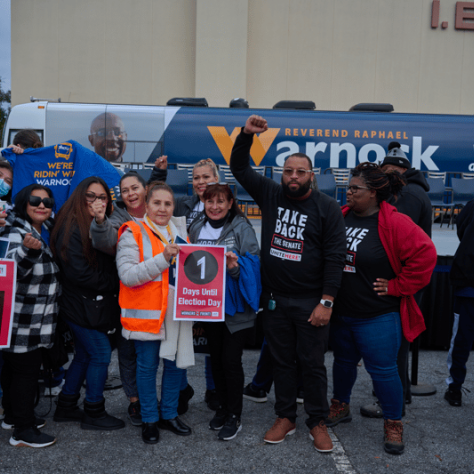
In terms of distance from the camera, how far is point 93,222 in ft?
9.70

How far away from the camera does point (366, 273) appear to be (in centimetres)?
299

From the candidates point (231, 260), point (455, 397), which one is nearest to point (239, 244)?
point (231, 260)

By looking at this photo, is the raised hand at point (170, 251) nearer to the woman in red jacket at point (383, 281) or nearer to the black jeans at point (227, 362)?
the black jeans at point (227, 362)

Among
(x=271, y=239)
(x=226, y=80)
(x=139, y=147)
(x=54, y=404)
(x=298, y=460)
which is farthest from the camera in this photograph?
(x=226, y=80)

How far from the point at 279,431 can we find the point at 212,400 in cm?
69

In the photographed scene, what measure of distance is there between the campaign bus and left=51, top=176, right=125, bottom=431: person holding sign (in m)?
7.40

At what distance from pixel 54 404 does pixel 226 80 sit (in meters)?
13.3

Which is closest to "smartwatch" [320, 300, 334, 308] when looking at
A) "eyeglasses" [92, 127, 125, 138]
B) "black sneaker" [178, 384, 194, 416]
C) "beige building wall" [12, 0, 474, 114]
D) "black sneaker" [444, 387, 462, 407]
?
"black sneaker" [178, 384, 194, 416]

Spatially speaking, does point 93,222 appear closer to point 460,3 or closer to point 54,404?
point 54,404

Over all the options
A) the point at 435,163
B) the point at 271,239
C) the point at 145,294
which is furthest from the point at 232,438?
the point at 435,163

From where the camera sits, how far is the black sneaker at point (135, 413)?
3.28 m

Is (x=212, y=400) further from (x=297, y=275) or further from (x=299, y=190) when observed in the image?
(x=299, y=190)

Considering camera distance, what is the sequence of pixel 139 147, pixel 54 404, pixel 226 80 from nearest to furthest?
1. pixel 54 404
2. pixel 139 147
3. pixel 226 80

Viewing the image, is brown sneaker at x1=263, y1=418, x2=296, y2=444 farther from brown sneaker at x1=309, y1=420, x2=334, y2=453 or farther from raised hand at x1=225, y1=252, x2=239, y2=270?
raised hand at x1=225, y1=252, x2=239, y2=270
